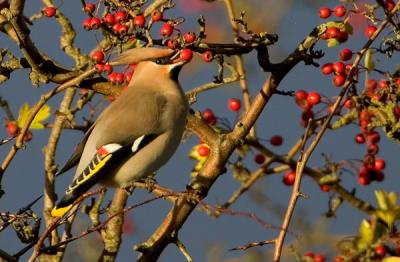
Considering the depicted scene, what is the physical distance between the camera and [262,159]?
11.5 ft

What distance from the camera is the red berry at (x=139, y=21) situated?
232cm

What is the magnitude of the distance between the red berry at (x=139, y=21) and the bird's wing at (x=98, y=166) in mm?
534

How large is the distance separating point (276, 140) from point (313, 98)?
545mm

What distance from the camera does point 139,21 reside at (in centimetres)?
233

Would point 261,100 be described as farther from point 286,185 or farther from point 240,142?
point 286,185

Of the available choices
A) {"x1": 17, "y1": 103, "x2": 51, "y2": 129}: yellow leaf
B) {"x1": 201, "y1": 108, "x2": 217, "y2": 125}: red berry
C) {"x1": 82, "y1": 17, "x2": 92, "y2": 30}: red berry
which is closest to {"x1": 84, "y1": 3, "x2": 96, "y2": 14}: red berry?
{"x1": 82, "y1": 17, "x2": 92, "y2": 30}: red berry

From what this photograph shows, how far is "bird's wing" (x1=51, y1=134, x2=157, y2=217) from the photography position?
261 cm

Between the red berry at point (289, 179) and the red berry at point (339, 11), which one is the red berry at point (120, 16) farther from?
the red berry at point (289, 179)

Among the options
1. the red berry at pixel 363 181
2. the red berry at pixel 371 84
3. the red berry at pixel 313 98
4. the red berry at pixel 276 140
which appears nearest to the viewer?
the red berry at pixel 371 84

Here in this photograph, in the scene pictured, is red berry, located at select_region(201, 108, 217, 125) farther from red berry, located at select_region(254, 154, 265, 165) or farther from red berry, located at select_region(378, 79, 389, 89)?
red berry, located at select_region(378, 79, 389, 89)

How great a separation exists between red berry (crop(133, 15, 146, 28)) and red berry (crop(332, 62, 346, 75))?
0.64 metres

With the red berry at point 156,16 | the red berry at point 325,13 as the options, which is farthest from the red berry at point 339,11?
the red berry at point 156,16

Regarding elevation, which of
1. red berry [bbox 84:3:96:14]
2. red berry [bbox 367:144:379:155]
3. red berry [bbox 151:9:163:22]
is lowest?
red berry [bbox 367:144:379:155]

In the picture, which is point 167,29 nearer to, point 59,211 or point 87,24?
point 87,24
